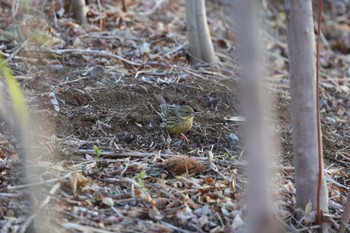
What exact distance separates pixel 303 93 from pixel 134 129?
2.15 m

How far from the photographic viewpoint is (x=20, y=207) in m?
4.13

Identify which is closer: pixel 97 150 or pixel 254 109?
pixel 254 109

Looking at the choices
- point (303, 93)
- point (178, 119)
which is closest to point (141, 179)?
point (178, 119)

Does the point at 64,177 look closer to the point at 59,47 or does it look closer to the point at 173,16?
the point at 59,47

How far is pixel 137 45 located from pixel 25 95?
233 centimetres

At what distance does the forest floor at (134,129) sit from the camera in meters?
4.26

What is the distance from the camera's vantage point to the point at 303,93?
399 centimetres

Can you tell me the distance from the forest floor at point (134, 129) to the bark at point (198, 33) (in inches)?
7.0

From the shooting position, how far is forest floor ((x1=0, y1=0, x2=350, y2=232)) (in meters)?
4.26

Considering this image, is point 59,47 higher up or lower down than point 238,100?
higher up

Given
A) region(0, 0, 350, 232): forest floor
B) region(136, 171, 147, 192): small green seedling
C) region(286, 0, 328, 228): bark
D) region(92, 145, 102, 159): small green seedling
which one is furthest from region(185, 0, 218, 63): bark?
region(286, 0, 328, 228): bark

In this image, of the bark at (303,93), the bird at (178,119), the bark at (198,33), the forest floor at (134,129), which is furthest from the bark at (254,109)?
the bark at (198,33)

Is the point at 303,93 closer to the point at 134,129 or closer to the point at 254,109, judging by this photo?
the point at 254,109

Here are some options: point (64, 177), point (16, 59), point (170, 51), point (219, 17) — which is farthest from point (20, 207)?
point (219, 17)
